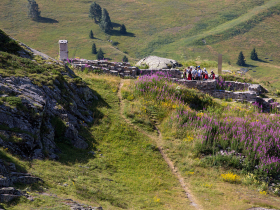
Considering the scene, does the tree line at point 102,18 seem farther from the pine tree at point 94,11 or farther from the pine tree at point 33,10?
the pine tree at point 33,10

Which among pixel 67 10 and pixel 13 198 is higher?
pixel 67 10

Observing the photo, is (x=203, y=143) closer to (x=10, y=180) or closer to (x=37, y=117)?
(x=37, y=117)

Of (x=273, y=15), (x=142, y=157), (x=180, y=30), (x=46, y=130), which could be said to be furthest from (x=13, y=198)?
(x=273, y=15)

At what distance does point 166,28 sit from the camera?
119m

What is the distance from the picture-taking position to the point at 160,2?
133375 mm

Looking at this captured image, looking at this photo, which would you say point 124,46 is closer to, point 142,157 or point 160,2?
point 160,2

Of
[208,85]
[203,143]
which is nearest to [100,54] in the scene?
[208,85]

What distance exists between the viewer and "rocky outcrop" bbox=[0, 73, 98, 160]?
9773 mm

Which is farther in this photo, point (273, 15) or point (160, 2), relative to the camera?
point (160, 2)

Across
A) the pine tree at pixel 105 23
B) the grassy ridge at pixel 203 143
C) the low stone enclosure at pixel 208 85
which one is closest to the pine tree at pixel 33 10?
the pine tree at pixel 105 23

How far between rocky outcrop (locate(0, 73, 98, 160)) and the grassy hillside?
262 feet

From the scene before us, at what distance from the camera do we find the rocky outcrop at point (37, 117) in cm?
977

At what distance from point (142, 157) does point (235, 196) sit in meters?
4.26

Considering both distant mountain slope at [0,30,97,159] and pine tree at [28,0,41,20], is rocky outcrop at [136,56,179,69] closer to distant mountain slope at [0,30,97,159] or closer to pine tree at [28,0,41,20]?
distant mountain slope at [0,30,97,159]
